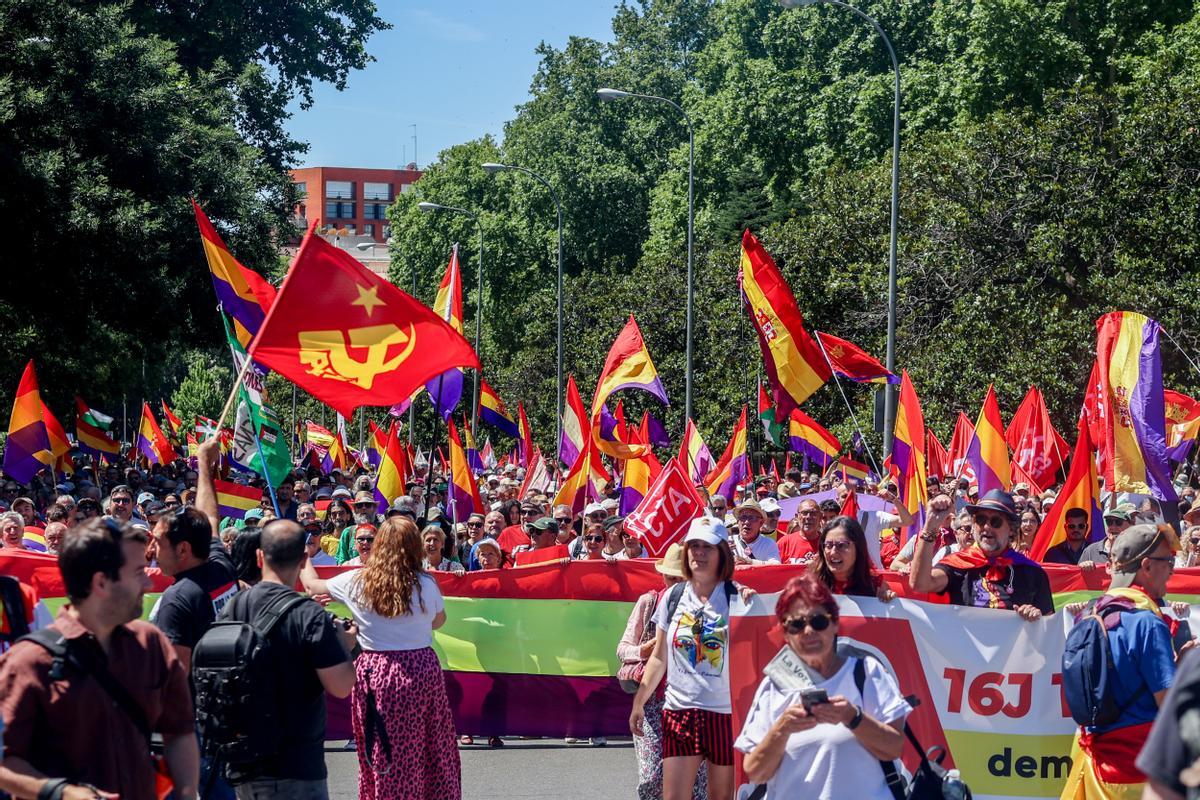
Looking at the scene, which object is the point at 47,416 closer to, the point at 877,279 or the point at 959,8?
the point at 877,279

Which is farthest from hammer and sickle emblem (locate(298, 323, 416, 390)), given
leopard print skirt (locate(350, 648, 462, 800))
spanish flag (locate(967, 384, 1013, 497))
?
spanish flag (locate(967, 384, 1013, 497))

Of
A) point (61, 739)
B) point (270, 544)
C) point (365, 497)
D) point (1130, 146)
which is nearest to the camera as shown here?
point (61, 739)

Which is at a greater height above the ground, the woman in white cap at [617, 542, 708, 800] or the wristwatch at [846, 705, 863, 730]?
the wristwatch at [846, 705, 863, 730]

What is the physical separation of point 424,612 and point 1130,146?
20978 millimetres

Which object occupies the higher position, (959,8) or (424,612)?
(959,8)

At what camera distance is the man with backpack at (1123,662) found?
18.4 ft

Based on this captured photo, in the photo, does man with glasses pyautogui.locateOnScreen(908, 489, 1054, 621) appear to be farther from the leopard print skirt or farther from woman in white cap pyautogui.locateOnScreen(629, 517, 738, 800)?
the leopard print skirt

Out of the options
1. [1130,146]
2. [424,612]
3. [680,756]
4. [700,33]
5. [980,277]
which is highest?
[700,33]

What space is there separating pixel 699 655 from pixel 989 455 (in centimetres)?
973

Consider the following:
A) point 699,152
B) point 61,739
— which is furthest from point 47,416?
point 699,152

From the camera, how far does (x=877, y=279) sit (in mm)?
27672

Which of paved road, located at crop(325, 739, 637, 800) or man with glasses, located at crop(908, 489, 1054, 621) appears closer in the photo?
man with glasses, located at crop(908, 489, 1054, 621)

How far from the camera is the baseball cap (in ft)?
18.9

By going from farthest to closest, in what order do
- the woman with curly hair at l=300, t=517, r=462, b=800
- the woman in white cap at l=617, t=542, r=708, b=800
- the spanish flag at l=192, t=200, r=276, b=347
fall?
the spanish flag at l=192, t=200, r=276, b=347
the woman in white cap at l=617, t=542, r=708, b=800
the woman with curly hair at l=300, t=517, r=462, b=800
